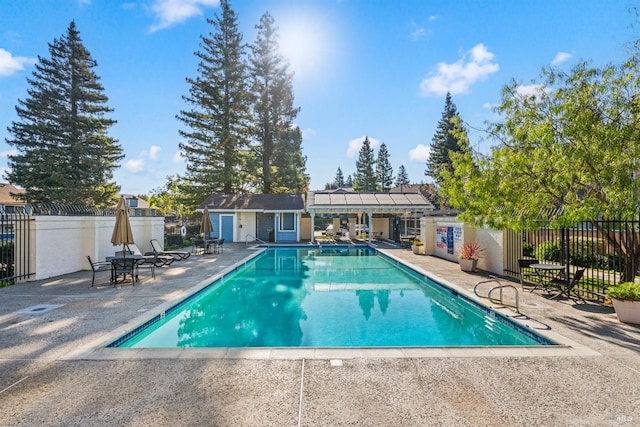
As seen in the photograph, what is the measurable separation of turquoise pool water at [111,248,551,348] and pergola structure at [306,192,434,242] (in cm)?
947

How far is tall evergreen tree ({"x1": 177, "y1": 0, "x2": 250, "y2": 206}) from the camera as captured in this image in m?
28.6

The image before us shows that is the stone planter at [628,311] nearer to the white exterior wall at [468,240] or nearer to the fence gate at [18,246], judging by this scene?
the white exterior wall at [468,240]

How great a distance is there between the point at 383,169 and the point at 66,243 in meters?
47.9

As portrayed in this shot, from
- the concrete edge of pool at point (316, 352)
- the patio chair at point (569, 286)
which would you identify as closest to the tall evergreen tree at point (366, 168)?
the patio chair at point (569, 286)

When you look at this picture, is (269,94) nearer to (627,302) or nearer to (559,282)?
(559,282)

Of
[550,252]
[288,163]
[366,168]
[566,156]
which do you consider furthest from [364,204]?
[366,168]

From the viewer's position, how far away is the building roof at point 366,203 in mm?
21750

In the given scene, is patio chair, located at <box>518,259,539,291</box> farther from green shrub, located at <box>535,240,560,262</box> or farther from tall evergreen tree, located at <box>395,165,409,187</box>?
tall evergreen tree, located at <box>395,165,409,187</box>

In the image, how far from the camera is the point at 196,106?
29094 mm

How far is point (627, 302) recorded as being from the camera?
5617mm

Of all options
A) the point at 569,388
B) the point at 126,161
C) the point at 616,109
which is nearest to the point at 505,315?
the point at 569,388

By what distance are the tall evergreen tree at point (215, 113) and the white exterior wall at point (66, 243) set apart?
16.8 metres

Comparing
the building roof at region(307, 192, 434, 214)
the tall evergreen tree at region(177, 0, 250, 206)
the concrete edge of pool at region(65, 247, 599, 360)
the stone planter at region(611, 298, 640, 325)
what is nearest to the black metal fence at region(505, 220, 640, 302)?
the stone planter at region(611, 298, 640, 325)

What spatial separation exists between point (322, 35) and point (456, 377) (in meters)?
11.4
